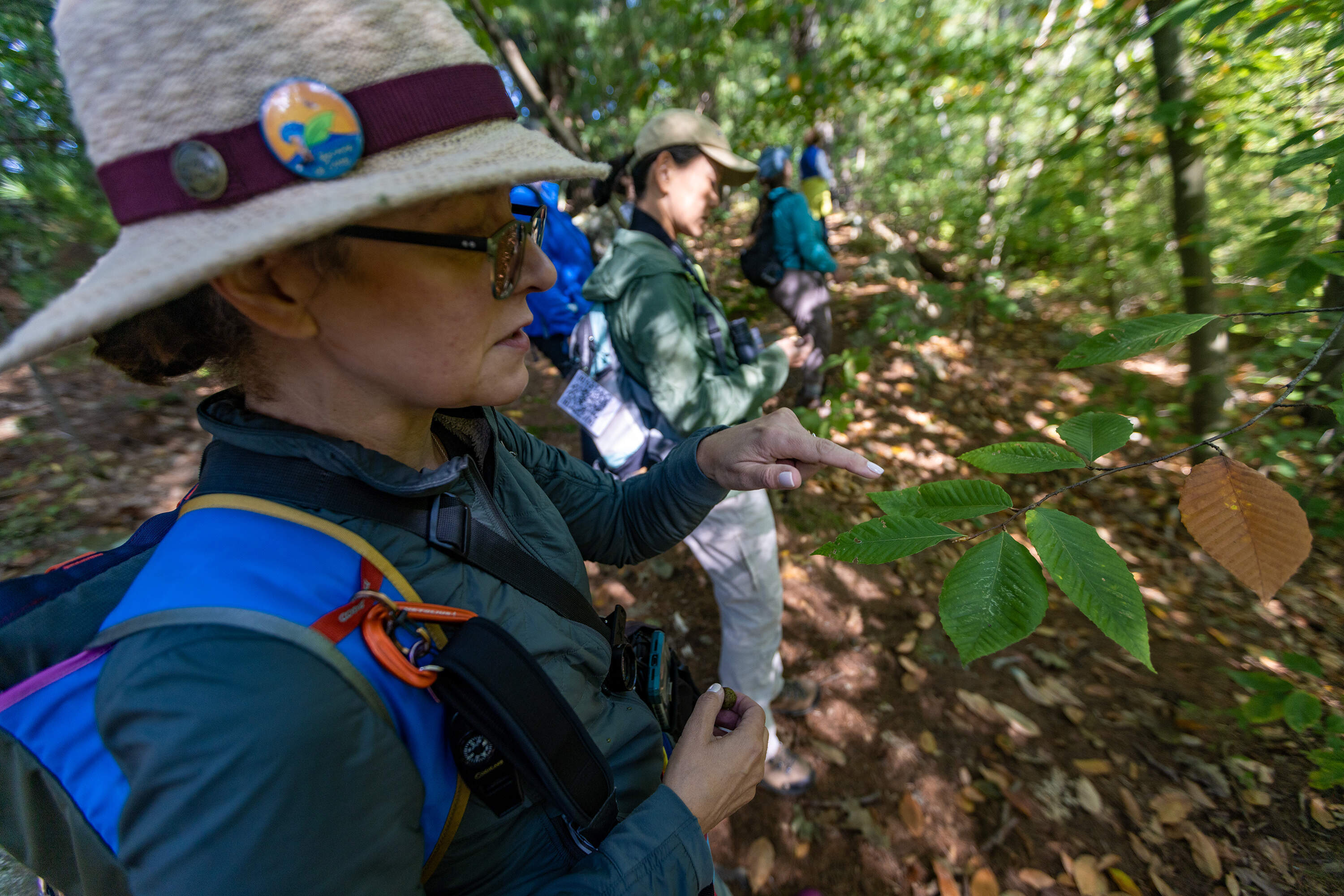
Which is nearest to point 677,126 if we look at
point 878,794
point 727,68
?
point 878,794

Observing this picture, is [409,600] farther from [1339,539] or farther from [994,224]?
[994,224]

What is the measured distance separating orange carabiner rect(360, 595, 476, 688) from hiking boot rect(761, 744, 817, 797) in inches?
93.5

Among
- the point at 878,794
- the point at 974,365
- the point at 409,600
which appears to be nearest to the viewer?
the point at 409,600

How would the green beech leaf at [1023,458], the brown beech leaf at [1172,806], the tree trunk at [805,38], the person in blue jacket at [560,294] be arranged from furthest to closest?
the tree trunk at [805,38], the person in blue jacket at [560,294], the brown beech leaf at [1172,806], the green beech leaf at [1023,458]

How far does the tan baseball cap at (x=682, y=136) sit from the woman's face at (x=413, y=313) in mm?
1973

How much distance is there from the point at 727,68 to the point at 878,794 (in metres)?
12.1

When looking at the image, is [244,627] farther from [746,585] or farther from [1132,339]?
[746,585]

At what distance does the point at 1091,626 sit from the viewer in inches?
139

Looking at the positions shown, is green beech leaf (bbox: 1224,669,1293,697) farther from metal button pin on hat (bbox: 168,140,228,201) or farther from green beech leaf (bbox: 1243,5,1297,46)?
metal button pin on hat (bbox: 168,140,228,201)

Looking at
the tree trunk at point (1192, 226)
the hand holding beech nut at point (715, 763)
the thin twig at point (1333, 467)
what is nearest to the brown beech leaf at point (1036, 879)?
the hand holding beech nut at point (715, 763)

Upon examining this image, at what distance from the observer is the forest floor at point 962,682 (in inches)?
95.0

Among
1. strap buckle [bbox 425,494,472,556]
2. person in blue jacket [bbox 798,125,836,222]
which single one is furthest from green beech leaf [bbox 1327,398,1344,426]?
person in blue jacket [bbox 798,125,836,222]

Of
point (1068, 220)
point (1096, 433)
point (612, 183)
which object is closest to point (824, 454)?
point (1096, 433)

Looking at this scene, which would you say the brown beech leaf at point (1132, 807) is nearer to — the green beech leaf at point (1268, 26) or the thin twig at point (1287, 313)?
the thin twig at point (1287, 313)
